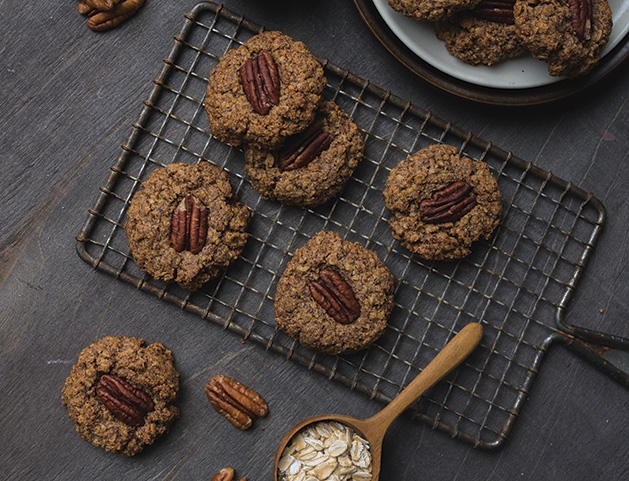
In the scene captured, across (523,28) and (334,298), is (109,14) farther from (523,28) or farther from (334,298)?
(523,28)

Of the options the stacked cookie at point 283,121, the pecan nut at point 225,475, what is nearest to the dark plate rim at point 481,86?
the stacked cookie at point 283,121

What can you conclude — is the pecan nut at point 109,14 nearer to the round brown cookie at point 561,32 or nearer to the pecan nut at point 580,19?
the round brown cookie at point 561,32

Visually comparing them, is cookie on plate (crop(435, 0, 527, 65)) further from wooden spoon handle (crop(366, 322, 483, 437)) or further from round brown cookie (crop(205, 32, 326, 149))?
wooden spoon handle (crop(366, 322, 483, 437))

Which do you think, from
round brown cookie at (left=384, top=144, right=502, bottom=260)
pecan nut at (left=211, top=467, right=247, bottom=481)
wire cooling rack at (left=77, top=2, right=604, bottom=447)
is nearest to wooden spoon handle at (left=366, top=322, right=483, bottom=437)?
wire cooling rack at (left=77, top=2, right=604, bottom=447)

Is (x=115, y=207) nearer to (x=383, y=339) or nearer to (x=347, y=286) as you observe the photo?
(x=347, y=286)

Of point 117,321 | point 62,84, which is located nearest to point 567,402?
point 117,321

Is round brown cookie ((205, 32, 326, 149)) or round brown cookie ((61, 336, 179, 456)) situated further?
round brown cookie ((61, 336, 179, 456))
